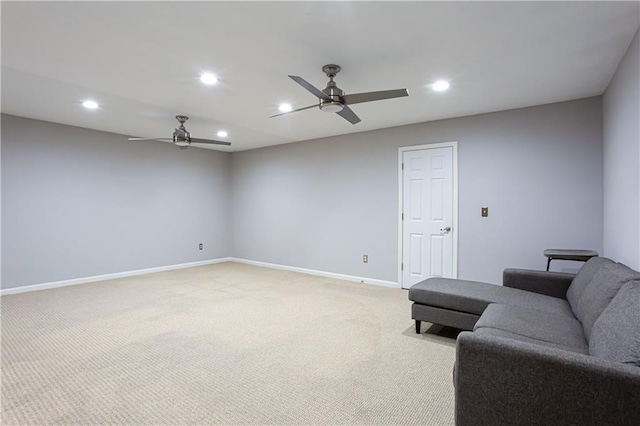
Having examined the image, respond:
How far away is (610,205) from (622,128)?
850mm

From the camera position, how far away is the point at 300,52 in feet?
8.41

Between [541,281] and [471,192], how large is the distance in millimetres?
1582

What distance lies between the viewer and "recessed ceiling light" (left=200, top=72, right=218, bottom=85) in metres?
3.02

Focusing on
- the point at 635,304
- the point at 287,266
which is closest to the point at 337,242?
the point at 287,266

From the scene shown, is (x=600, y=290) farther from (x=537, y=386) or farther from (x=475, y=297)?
(x=537, y=386)

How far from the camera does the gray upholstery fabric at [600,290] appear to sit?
6.22ft

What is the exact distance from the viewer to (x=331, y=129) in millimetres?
5148

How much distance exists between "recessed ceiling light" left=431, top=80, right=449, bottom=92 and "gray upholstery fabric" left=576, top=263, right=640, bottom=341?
2027 mm

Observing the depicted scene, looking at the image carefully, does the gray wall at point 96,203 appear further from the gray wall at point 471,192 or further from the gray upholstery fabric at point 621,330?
the gray upholstery fabric at point 621,330

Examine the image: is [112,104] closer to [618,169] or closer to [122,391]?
[122,391]

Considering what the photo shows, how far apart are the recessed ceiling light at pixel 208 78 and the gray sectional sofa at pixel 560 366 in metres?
2.91

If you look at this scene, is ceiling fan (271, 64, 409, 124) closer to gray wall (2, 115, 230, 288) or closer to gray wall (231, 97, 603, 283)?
gray wall (231, 97, 603, 283)

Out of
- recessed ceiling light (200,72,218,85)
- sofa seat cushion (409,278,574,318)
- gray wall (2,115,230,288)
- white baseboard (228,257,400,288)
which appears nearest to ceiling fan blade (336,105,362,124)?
recessed ceiling light (200,72,218,85)

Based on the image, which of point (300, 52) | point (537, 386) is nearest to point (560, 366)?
point (537, 386)
